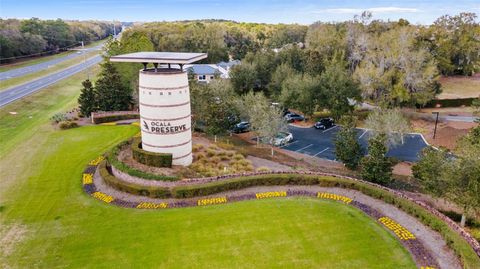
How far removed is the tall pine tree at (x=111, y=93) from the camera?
179ft

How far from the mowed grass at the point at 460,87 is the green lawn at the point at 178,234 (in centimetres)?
6446

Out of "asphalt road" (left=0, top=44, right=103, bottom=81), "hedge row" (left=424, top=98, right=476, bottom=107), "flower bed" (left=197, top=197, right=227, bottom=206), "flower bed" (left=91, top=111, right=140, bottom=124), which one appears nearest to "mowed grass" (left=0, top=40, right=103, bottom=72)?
"asphalt road" (left=0, top=44, right=103, bottom=81)

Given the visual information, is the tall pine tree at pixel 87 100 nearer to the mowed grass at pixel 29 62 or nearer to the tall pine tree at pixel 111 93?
the tall pine tree at pixel 111 93

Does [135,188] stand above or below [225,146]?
above

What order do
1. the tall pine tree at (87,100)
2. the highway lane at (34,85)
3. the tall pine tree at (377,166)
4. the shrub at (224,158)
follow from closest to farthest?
the tall pine tree at (377,166) < the shrub at (224,158) < the tall pine tree at (87,100) < the highway lane at (34,85)

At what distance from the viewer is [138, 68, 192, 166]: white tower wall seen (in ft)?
103

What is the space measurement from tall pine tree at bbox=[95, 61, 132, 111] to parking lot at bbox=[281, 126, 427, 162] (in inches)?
1073

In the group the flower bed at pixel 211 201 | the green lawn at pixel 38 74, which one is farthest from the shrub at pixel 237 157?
the green lawn at pixel 38 74

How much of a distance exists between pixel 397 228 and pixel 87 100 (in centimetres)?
4616

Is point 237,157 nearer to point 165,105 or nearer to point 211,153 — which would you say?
point 211,153

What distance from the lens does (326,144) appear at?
157 feet

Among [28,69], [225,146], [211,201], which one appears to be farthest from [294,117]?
[28,69]

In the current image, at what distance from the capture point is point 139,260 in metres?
20.2

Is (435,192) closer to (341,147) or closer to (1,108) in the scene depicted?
(341,147)
